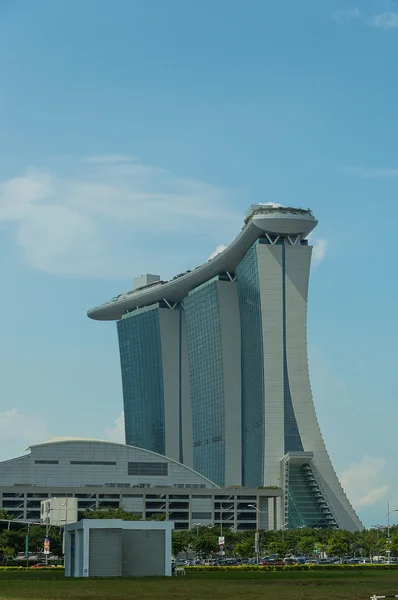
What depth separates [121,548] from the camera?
97.6 meters

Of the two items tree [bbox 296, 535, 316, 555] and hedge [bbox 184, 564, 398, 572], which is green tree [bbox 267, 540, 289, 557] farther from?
hedge [bbox 184, 564, 398, 572]

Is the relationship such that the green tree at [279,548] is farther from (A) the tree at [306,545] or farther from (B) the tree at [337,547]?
(A) the tree at [306,545]

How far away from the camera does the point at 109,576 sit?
94.7 m

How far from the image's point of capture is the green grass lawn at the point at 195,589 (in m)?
64.2

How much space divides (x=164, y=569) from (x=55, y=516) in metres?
34.2

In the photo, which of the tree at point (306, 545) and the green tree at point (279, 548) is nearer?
the green tree at point (279, 548)

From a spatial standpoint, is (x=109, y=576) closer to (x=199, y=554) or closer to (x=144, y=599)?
(x=144, y=599)

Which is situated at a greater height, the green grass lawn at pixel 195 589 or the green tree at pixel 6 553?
the green tree at pixel 6 553

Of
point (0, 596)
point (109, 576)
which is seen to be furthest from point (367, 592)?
point (109, 576)

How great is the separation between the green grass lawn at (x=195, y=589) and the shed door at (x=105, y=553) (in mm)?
6589

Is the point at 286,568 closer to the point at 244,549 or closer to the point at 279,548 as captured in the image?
the point at 279,548

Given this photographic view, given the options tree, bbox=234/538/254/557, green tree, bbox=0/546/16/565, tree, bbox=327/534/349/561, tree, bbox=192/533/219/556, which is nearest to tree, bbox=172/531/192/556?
tree, bbox=192/533/219/556

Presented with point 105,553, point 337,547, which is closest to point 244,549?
point 337,547

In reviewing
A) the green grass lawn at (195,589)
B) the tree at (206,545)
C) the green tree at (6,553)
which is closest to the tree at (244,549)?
the tree at (206,545)
